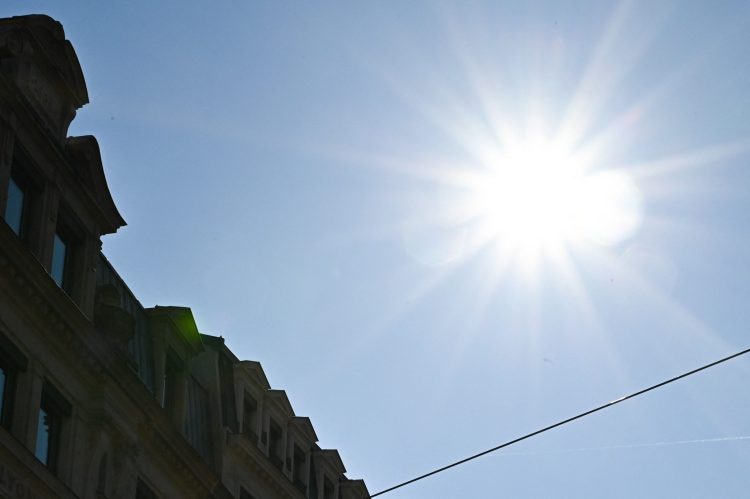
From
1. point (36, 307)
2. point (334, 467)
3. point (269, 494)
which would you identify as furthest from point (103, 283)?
point (334, 467)

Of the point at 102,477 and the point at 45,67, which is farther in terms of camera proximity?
the point at 45,67

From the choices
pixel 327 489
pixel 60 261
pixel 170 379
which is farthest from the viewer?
pixel 327 489

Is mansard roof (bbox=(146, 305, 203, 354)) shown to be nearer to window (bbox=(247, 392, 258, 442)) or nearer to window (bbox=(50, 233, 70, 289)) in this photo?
window (bbox=(247, 392, 258, 442))

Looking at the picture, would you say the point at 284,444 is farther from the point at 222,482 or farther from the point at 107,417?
the point at 107,417

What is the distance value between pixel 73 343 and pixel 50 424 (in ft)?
6.31

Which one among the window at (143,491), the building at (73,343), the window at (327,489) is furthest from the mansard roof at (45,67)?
the window at (327,489)

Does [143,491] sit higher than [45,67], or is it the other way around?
[45,67]

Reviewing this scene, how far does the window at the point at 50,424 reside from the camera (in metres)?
31.3

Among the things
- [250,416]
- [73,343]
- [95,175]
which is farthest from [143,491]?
[250,416]

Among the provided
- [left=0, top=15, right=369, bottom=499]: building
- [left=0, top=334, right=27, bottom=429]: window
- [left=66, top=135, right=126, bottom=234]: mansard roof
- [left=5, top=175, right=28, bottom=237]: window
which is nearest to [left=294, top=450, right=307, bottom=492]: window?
[left=0, top=15, right=369, bottom=499]: building

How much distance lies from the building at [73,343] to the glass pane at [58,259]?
0.19 ft

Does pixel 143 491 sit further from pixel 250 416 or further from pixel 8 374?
pixel 250 416

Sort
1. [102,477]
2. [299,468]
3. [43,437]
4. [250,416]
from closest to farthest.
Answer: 1. [43,437]
2. [102,477]
3. [250,416]
4. [299,468]

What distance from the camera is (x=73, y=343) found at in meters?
32.8
